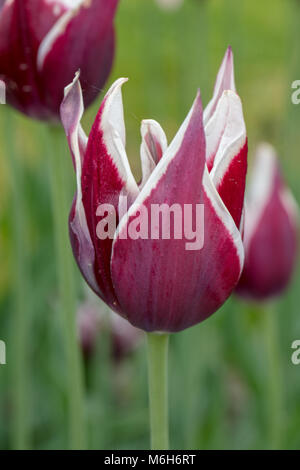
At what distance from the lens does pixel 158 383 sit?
1.40ft

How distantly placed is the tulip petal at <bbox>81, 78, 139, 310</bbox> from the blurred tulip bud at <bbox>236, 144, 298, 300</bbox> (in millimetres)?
459

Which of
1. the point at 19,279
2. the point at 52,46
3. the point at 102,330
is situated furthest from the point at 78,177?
the point at 102,330

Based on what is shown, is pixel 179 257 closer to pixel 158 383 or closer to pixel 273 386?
pixel 158 383

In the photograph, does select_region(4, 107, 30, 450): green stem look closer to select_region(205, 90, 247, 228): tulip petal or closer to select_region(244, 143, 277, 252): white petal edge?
select_region(244, 143, 277, 252): white petal edge

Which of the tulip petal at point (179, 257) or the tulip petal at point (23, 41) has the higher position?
the tulip petal at point (23, 41)

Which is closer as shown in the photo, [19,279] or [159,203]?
[159,203]

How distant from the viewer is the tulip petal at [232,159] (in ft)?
1.32

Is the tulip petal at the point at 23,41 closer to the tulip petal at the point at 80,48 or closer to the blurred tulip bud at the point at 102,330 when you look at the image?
the tulip petal at the point at 80,48

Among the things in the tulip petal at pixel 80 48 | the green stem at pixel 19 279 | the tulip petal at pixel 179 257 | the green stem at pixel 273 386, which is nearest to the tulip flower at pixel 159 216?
the tulip petal at pixel 179 257

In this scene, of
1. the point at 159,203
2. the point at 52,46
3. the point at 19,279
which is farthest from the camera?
the point at 19,279

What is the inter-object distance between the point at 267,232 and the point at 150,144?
1.55 feet

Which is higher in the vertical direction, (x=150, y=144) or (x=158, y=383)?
(x=150, y=144)

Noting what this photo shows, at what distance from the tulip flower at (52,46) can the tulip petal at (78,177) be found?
11cm
